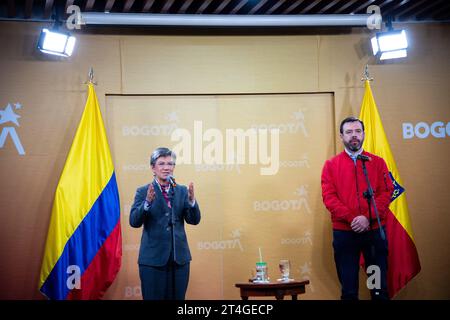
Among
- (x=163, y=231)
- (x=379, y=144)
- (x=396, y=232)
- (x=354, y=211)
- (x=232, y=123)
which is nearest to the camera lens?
(x=163, y=231)

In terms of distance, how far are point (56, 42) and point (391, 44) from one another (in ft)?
11.1

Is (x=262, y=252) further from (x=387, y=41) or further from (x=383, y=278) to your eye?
(x=387, y=41)

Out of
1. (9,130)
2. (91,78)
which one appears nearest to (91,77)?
(91,78)

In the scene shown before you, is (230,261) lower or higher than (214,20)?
lower

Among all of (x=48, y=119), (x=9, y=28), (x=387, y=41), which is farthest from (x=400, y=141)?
(x=9, y=28)

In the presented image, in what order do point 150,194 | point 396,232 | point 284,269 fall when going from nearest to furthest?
point 150,194
point 284,269
point 396,232

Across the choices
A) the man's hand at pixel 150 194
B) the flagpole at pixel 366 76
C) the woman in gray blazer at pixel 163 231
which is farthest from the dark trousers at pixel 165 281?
the flagpole at pixel 366 76

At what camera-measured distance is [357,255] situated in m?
5.00

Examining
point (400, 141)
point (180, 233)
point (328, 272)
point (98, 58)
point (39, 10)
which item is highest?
point (39, 10)

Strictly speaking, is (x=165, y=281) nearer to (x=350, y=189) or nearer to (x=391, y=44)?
(x=350, y=189)

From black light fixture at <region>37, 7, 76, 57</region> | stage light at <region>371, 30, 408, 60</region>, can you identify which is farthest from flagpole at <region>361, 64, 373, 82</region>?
black light fixture at <region>37, 7, 76, 57</region>

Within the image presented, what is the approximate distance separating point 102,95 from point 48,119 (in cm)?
60

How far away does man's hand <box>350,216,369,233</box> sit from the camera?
15.9 feet
